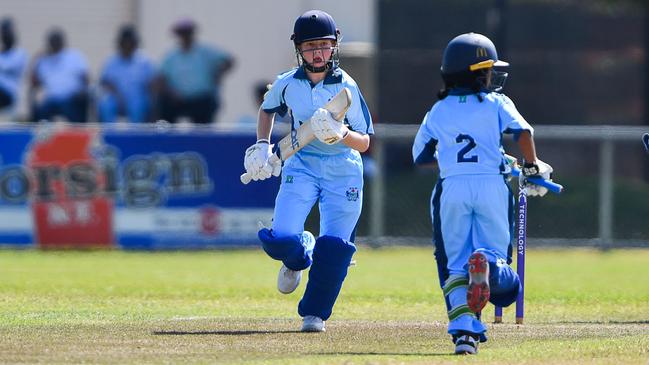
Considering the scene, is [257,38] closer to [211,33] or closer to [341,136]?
[211,33]

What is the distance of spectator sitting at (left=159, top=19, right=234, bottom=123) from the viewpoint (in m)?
21.9

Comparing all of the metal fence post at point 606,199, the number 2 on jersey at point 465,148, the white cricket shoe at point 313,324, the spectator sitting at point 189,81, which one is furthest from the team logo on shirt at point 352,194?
the spectator sitting at point 189,81

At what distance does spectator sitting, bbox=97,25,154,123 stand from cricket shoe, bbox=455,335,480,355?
1343 centimetres

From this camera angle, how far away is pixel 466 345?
903 cm

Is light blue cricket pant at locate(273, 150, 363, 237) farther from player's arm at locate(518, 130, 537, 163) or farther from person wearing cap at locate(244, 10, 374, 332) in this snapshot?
player's arm at locate(518, 130, 537, 163)

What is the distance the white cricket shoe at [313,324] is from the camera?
10359 millimetres

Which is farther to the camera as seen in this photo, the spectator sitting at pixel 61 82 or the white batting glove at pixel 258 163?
the spectator sitting at pixel 61 82

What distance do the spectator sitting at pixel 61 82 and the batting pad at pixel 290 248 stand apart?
11.9m

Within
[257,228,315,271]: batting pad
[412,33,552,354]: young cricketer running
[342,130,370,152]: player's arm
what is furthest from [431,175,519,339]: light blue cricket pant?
[257,228,315,271]: batting pad

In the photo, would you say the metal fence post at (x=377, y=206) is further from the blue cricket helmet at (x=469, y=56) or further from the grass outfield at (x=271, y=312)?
the blue cricket helmet at (x=469, y=56)

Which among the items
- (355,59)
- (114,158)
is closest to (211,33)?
(355,59)

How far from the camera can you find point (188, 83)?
21.9 metres

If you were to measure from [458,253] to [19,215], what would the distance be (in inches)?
425

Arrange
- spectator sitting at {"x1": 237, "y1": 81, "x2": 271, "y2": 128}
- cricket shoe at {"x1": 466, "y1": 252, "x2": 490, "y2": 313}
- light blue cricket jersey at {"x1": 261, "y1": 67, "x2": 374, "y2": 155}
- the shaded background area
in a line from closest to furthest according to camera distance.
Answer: cricket shoe at {"x1": 466, "y1": 252, "x2": 490, "y2": 313}
light blue cricket jersey at {"x1": 261, "y1": 67, "x2": 374, "y2": 155}
spectator sitting at {"x1": 237, "y1": 81, "x2": 271, "y2": 128}
the shaded background area
